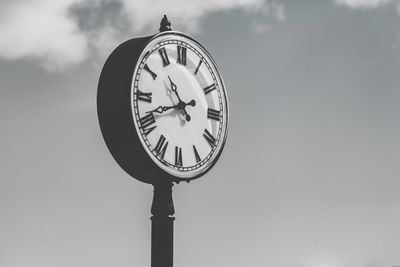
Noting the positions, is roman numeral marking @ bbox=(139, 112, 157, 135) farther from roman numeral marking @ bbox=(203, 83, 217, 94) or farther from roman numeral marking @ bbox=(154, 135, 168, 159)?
roman numeral marking @ bbox=(203, 83, 217, 94)

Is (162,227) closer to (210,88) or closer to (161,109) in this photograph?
(161,109)

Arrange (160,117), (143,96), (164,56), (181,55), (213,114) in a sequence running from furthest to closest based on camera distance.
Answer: (213,114) < (181,55) < (164,56) < (160,117) < (143,96)

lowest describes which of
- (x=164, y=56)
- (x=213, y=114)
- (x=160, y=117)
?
(x=160, y=117)

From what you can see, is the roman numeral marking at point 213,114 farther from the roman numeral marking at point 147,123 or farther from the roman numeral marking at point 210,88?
the roman numeral marking at point 147,123

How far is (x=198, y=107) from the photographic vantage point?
6.61 m

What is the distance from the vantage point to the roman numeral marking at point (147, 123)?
6.15 metres

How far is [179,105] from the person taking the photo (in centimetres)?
643

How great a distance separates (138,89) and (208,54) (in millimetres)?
755

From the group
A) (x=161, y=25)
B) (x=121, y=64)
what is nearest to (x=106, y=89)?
(x=121, y=64)

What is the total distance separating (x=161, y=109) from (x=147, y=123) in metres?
0.15

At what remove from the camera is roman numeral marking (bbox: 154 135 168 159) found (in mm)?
6234

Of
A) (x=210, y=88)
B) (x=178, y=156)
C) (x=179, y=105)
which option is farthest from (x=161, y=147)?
(x=210, y=88)

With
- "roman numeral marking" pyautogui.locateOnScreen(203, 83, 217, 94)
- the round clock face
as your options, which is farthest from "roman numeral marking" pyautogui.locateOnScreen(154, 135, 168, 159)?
"roman numeral marking" pyautogui.locateOnScreen(203, 83, 217, 94)

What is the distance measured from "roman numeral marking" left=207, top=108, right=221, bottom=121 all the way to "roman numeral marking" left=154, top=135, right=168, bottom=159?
1.62ft
